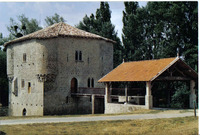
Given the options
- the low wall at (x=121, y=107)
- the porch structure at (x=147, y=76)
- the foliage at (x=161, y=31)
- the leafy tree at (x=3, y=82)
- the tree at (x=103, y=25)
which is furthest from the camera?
the leafy tree at (x=3, y=82)

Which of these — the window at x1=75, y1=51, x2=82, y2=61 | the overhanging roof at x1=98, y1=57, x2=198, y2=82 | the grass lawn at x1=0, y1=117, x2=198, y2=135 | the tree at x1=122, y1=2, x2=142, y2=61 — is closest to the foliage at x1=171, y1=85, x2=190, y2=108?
the overhanging roof at x1=98, y1=57, x2=198, y2=82

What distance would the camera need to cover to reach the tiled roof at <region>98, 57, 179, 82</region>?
92.2 ft

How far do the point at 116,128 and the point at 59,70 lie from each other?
20.5 meters

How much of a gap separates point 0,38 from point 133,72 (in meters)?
38.8

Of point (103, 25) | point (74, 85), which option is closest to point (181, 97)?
point (74, 85)

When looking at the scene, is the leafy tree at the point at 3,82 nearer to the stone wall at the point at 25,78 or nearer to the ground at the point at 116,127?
the stone wall at the point at 25,78

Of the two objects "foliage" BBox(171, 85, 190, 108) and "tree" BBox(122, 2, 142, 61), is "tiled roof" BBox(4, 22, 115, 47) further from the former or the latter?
"foliage" BBox(171, 85, 190, 108)

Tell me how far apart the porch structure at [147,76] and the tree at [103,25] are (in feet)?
55.1

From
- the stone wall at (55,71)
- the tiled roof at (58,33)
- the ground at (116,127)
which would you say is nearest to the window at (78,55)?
the stone wall at (55,71)

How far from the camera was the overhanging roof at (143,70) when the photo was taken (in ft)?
92.0

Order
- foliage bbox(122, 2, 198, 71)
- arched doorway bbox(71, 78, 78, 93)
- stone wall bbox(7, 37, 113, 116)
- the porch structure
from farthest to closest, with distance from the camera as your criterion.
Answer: arched doorway bbox(71, 78, 78, 93) < foliage bbox(122, 2, 198, 71) < stone wall bbox(7, 37, 113, 116) < the porch structure

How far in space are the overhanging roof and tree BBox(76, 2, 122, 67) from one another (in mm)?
16110

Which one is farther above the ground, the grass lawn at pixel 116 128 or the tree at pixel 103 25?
the tree at pixel 103 25

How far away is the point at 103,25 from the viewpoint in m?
51.6
